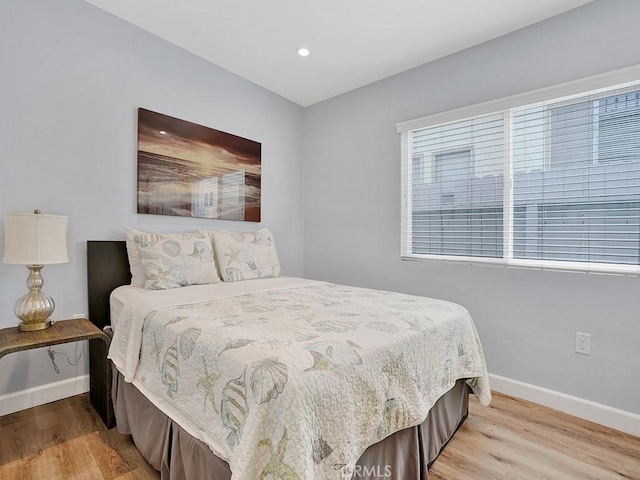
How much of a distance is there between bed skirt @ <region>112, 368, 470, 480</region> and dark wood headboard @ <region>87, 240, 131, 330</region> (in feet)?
A: 1.83

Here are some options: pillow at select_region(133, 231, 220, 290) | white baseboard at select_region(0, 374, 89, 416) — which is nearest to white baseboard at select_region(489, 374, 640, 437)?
pillow at select_region(133, 231, 220, 290)

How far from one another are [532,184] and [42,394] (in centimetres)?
348

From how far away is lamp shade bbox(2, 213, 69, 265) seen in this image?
168cm

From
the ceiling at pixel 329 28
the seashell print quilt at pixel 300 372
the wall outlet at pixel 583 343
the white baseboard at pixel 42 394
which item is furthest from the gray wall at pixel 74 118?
the wall outlet at pixel 583 343

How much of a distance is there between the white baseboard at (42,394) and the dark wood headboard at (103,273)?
1.28 feet

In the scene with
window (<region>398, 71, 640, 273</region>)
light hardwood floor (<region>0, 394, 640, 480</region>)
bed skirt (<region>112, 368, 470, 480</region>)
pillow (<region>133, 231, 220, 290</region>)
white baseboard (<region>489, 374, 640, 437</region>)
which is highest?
window (<region>398, 71, 640, 273</region>)

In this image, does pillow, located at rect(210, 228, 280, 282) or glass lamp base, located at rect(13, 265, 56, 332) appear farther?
pillow, located at rect(210, 228, 280, 282)

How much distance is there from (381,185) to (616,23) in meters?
1.81

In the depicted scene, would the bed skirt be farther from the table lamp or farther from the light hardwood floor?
the table lamp

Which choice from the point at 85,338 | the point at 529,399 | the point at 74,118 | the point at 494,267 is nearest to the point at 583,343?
the point at 529,399

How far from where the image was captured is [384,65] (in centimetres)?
283

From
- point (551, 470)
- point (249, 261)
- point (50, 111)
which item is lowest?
point (551, 470)

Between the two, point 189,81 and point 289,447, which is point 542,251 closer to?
point 289,447

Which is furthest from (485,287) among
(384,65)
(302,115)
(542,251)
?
(302,115)
